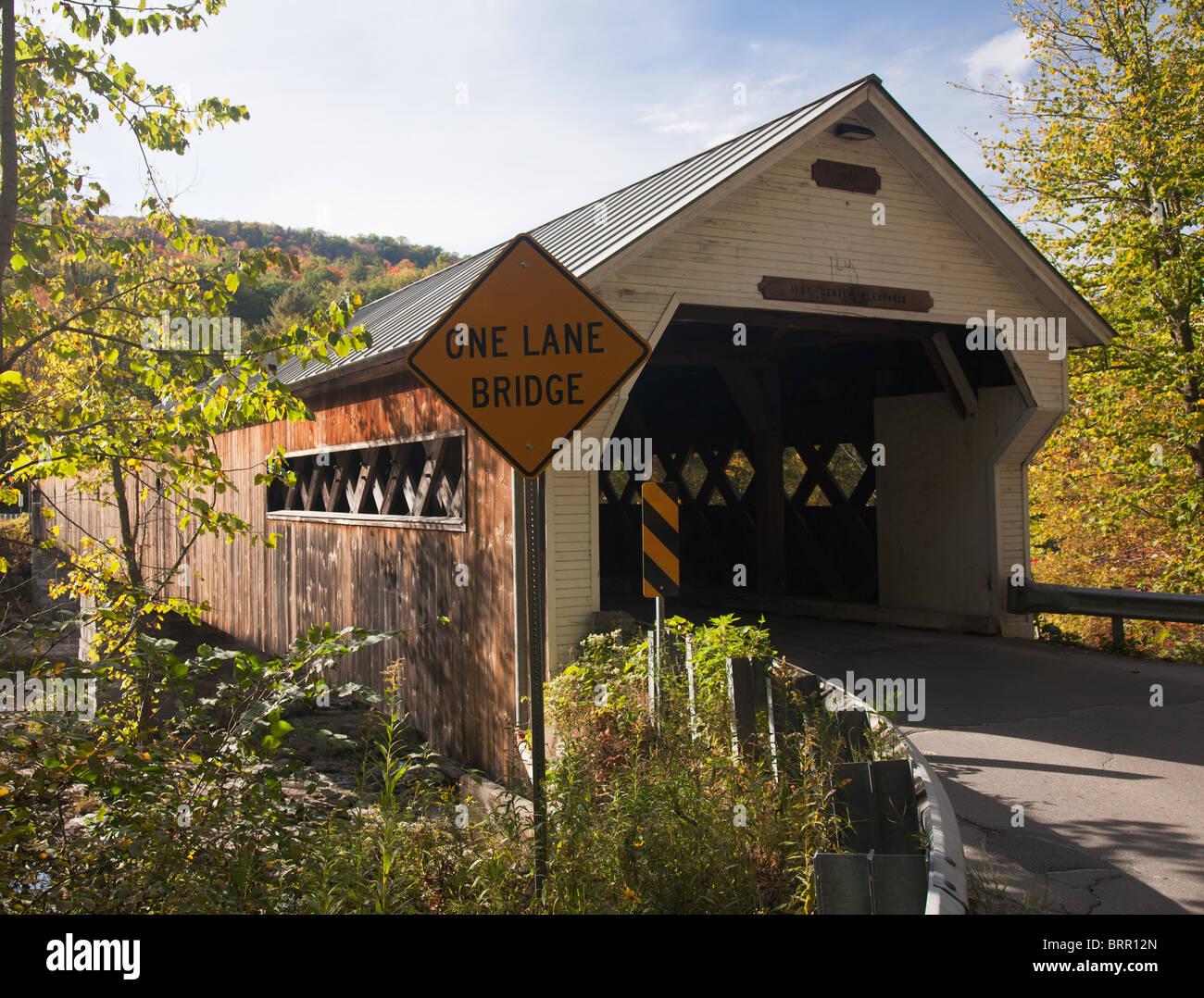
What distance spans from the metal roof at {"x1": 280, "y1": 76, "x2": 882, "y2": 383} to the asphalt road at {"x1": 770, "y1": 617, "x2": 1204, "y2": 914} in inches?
168

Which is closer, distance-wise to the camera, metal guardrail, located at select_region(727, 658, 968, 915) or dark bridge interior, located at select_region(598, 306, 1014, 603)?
metal guardrail, located at select_region(727, 658, 968, 915)

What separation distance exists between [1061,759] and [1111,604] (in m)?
4.37

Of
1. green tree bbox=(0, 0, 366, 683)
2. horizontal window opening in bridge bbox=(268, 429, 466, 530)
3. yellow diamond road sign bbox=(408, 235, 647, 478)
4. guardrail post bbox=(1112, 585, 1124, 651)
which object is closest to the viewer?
yellow diamond road sign bbox=(408, 235, 647, 478)

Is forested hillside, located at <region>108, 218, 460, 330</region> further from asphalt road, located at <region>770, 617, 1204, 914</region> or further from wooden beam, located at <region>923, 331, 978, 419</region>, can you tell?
asphalt road, located at <region>770, 617, 1204, 914</region>

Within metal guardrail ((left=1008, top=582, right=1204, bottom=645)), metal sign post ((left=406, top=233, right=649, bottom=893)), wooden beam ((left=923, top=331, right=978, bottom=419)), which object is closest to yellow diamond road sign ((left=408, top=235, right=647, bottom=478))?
metal sign post ((left=406, top=233, right=649, bottom=893))

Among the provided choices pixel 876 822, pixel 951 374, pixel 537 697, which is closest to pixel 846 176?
pixel 951 374

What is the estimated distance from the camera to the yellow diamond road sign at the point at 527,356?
12.4 ft

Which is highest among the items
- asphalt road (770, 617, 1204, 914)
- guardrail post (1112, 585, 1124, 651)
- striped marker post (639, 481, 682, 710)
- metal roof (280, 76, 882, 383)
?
metal roof (280, 76, 882, 383)

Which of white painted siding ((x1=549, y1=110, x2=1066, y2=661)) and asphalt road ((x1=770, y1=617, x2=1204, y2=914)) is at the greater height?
white painted siding ((x1=549, y1=110, x2=1066, y2=661))

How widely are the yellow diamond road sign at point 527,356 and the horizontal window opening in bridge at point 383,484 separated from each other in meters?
4.33

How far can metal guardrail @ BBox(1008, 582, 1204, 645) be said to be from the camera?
356 inches

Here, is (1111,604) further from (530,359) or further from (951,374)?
(530,359)

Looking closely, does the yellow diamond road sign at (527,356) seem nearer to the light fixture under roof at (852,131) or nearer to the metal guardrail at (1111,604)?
the light fixture under roof at (852,131)

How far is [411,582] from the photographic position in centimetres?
913
